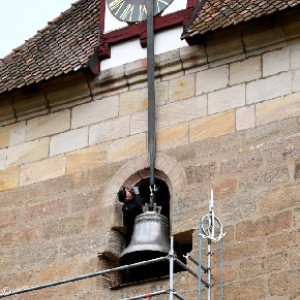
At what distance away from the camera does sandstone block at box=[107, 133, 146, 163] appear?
1323cm

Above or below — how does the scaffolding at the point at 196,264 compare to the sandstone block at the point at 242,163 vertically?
below

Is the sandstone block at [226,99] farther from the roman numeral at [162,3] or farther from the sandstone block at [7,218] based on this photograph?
the sandstone block at [7,218]

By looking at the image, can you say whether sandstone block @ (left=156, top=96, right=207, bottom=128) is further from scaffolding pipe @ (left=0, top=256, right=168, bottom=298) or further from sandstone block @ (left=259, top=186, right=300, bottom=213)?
scaffolding pipe @ (left=0, top=256, right=168, bottom=298)

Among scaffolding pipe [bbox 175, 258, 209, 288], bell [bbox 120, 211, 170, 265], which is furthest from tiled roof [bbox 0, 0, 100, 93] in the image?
scaffolding pipe [bbox 175, 258, 209, 288]

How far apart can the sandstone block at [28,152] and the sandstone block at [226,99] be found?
5.64ft

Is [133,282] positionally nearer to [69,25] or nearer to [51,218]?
[51,218]

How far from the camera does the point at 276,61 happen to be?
12930 mm

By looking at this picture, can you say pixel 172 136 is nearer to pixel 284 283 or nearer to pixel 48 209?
pixel 48 209

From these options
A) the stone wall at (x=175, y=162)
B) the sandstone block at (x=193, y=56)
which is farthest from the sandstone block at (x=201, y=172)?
the sandstone block at (x=193, y=56)

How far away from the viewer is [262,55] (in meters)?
13.0

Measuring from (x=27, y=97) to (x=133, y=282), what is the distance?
2525 millimetres

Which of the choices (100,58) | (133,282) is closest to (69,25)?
(100,58)

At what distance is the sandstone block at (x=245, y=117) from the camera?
41.8ft

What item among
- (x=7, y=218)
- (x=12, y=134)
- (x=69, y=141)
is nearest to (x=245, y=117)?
(x=69, y=141)
